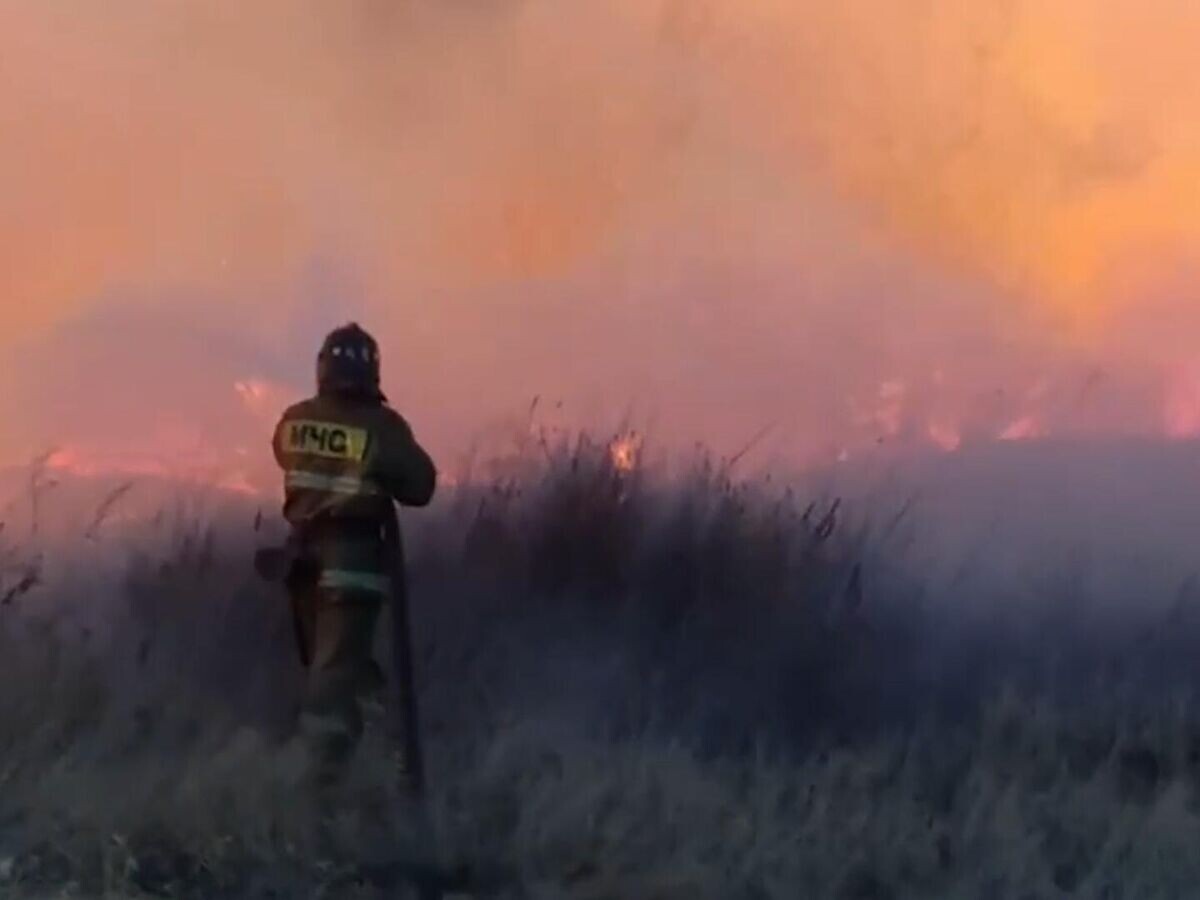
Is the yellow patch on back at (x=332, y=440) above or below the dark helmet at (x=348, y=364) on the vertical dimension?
below

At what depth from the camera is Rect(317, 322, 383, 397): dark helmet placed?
24.6ft

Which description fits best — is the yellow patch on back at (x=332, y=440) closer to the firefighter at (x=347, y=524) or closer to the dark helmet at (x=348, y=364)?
the firefighter at (x=347, y=524)

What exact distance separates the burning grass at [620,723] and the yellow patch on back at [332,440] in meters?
1.05

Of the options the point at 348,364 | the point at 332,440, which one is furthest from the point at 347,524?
the point at 348,364

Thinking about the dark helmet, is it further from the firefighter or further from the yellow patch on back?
the yellow patch on back

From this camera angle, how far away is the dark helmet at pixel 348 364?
749 centimetres

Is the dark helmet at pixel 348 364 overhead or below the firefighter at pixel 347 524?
overhead

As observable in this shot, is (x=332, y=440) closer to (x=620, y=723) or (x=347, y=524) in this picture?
(x=347, y=524)

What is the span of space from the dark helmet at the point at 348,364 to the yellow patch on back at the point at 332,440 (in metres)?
0.14

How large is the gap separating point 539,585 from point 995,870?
10.3ft

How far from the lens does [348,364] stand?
7.48 m

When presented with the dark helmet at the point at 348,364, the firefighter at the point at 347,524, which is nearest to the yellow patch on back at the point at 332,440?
the firefighter at the point at 347,524

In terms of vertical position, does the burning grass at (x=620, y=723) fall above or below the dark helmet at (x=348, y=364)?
below

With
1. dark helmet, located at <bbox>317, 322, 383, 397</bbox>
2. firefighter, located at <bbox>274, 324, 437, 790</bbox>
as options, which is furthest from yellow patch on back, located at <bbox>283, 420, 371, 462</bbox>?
dark helmet, located at <bbox>317, 322, 383, 397</bbox>
